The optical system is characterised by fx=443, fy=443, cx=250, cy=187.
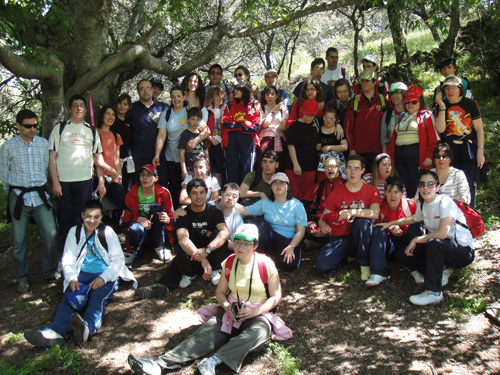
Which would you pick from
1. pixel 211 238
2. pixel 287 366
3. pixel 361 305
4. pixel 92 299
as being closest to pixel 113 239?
pixel 92 299

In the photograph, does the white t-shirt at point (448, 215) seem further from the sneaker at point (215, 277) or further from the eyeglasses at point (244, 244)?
the sneaker at point (215, 277)

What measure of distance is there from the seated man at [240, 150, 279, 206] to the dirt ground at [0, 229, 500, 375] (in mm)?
1156

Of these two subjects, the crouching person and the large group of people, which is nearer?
the crouching person

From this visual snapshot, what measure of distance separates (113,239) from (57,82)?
2799mm

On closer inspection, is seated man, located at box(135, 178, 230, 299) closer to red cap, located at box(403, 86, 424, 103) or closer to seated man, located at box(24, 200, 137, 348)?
seated man, located at box(24, 200, 137, 348)

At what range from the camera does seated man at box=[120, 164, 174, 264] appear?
20.4ft

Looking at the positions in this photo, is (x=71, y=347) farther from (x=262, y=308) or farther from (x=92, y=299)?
(x=262, y=308)

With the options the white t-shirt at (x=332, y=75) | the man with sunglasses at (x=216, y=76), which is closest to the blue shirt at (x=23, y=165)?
the man with sunglasses at (x=216, y=76)

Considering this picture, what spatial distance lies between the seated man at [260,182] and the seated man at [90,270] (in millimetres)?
2004

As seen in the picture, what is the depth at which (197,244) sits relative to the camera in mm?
5609

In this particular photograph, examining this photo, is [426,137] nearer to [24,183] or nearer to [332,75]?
[332,75]

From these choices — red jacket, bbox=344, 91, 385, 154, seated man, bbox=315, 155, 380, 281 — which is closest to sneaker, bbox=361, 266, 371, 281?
seated man, bbox=315, 155, 380, 281

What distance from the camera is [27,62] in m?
5.84

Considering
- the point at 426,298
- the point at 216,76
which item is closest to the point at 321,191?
the point at 426,298
